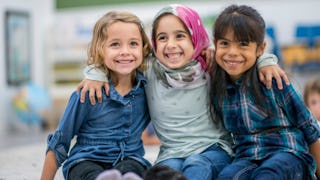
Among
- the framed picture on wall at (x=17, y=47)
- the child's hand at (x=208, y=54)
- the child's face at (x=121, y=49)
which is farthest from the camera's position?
the framed picture on wall at (x=17, y=47)

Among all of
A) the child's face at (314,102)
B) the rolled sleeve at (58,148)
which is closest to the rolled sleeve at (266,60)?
the rolled sleeve at (58,148)

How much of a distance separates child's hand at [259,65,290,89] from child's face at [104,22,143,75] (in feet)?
1.32

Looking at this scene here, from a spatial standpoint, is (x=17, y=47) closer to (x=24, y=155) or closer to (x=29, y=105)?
(x=29, y=105)

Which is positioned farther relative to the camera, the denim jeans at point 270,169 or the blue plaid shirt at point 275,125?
the blue plaid shirt at point 275,125

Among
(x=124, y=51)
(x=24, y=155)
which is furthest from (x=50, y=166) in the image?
(x=24, y=155)

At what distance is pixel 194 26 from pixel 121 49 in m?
0.26

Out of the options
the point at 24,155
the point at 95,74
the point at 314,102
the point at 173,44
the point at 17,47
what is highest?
the point at 173,44

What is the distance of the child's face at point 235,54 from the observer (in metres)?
1.50

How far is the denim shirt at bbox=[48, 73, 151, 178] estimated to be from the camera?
1.50 meters

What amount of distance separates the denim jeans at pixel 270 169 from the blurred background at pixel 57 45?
8.91 feet

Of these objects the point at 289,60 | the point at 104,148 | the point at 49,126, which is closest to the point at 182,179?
the point at 104,148

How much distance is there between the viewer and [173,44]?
1584 millimetres

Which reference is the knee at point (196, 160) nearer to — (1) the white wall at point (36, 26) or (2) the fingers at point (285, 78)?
(2) the fingers at point (285, 78)

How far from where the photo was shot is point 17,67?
16.1ft
